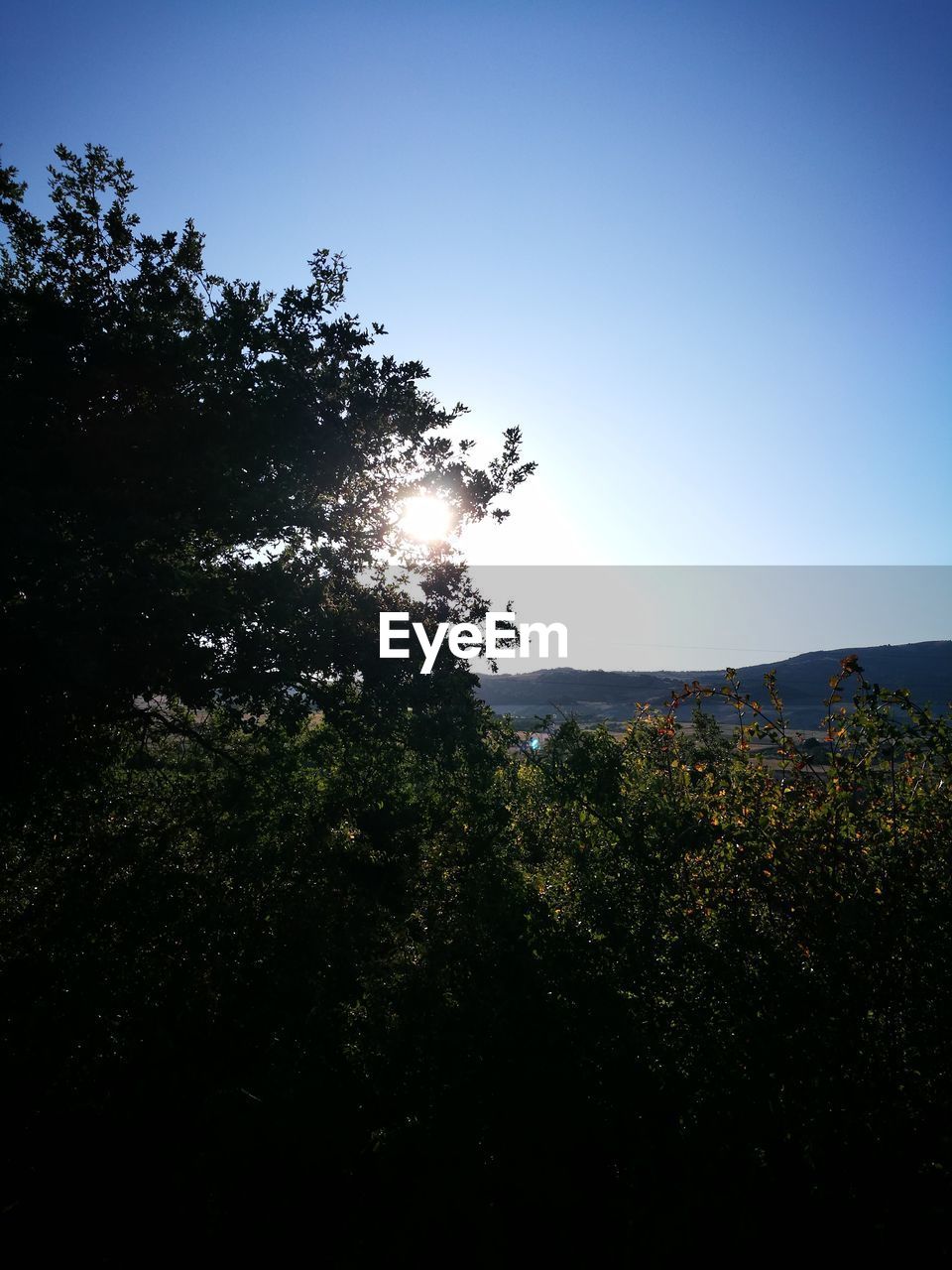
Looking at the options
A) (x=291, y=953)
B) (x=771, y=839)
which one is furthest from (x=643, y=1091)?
(x=291, y=953)

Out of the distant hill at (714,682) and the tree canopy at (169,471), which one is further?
the distant hill at (714,682)

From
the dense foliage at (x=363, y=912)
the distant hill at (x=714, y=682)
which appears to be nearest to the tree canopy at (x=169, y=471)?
the dense foliage at (x=363, y=912)

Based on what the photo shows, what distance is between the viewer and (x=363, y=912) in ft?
34.3

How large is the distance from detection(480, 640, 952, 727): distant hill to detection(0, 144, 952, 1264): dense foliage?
101 m

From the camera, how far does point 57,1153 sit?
22.8ft

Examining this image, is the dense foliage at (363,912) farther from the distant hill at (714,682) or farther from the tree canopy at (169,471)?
the distant hill at (714,682)

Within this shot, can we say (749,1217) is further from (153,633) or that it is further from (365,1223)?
(153,633)

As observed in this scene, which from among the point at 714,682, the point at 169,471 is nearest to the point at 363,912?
the point at 169,471

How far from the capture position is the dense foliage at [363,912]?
16.3 ft

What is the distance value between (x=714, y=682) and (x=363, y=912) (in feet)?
365

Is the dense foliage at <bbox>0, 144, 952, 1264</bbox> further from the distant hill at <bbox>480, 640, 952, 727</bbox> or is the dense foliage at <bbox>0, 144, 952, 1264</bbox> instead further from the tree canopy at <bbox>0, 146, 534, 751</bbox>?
the distant hill at <bbox>480, 640, 952, 727</bbox>

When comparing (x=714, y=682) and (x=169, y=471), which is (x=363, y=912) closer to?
(x=169, y=471)

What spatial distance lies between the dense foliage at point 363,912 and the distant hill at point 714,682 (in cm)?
10149

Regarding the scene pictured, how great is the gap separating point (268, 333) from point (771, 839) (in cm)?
1169
